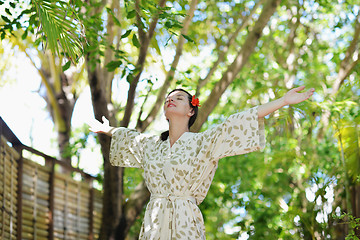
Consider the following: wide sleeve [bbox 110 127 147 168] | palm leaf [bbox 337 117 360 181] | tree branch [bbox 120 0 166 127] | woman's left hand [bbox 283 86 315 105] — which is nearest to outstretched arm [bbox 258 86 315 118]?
woman's left hand [bbox 283 86 315 105]

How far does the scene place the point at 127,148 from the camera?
3.01 meters

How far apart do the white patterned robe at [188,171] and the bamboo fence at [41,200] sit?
1204mm

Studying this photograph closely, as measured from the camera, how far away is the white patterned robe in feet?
8.59

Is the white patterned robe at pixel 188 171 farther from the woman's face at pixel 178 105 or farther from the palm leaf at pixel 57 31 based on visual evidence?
the palm leaf at pixel 57 31

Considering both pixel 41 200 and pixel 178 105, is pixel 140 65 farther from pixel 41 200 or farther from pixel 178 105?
pixel 41 200

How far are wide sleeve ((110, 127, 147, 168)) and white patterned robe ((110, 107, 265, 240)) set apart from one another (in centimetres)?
17

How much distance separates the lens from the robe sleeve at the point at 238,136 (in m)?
2.60

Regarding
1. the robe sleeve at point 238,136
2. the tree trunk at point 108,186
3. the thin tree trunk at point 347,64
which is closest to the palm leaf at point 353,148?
the robe sleeve at point 238,136

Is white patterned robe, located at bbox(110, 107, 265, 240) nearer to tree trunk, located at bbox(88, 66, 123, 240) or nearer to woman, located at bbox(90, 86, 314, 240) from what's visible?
woman, located at bbox(90, 86, 314, 240)

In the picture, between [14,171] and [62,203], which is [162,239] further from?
[62,203]

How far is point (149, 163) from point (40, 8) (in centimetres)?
95

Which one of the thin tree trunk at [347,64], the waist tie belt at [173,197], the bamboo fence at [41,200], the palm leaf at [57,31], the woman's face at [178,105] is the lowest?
the waist tie belt at [173,197]

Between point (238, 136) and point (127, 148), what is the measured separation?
27.2 inches

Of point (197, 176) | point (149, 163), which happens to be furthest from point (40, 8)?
point (197, 176)
